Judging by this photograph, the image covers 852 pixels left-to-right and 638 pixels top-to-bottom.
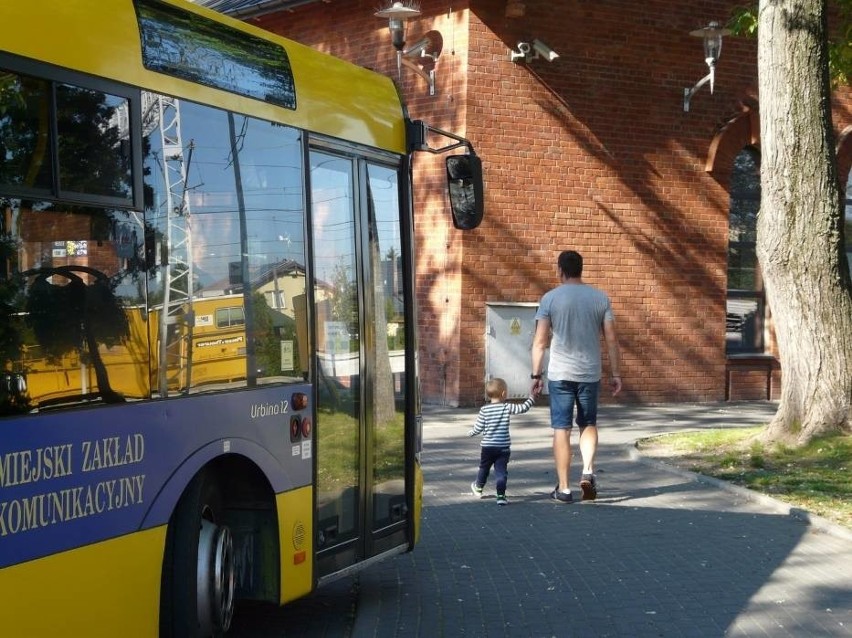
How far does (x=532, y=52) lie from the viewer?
18547 mm

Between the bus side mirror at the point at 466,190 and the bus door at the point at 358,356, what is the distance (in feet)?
2.25

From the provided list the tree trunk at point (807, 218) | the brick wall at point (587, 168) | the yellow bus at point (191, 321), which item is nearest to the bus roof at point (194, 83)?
the yellow bus at point (191, 321)

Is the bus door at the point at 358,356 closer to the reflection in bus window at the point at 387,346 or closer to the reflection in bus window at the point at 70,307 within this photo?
the reflection in bus window at the point at 387,346

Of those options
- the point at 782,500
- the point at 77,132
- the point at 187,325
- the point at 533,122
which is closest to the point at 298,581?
the point at 187,325

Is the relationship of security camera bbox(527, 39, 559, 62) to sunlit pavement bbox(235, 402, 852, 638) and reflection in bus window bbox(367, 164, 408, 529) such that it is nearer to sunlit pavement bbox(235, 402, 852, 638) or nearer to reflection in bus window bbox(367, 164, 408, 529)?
sunlit pavement bbox(235, 402, 852, 638)

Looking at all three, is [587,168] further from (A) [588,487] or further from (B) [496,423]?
(B) [496,423]

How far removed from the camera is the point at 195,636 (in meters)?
5.60

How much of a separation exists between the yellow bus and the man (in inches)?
119

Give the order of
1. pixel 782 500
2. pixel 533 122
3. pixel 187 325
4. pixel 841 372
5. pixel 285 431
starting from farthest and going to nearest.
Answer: pixel 533 122, pixel 841 372, pixel 782 500, pixel 285 431, pixel 187 325

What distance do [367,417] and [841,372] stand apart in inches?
290

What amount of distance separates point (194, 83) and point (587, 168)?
14098 millimetres

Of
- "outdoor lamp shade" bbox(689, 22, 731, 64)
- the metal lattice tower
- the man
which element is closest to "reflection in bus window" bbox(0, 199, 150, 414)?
the metal lattice tower

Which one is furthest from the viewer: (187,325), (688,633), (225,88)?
(688,633)

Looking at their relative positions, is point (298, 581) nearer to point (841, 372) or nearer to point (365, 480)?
point (365, 480)
